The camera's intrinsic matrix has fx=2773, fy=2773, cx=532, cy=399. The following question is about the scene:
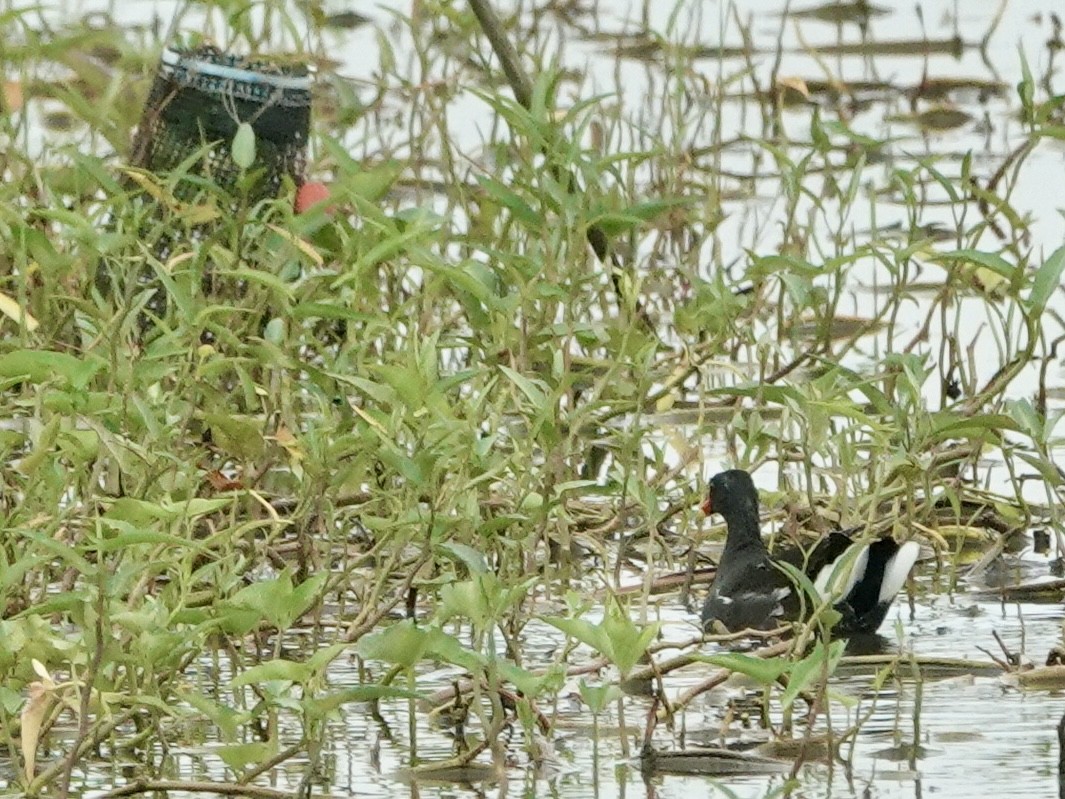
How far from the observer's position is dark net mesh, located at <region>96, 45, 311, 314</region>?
6602 millimetres

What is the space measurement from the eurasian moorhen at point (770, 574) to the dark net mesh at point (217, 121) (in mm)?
1649

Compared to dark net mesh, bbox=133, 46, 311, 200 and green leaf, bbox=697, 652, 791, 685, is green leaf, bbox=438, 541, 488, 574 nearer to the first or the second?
green leaf, bbox=697, 652, 791, 685

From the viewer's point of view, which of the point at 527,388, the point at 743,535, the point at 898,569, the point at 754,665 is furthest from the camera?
the point at 743,535

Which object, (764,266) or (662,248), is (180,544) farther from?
(662,248)

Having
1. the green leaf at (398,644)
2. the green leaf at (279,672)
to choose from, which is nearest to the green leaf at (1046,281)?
the green leaf at (398,644)

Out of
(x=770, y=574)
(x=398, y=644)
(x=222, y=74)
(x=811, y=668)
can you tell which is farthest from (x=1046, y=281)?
(x=222, y=74)

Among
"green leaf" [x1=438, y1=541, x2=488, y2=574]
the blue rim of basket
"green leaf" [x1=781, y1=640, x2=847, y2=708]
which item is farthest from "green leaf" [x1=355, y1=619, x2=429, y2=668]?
the blue rim of basket

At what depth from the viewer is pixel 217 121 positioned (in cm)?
667

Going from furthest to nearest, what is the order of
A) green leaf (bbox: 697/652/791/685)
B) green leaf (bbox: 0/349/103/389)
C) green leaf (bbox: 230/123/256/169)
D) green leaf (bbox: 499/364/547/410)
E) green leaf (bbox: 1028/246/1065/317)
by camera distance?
green leaf (bbox: 230/123/256/169)
green leaf (bbox: 1028/246/1065/317)
green leaf (bbox: 499/364/547/410)
green leaf (bbox: 0/349/103/389)
green leaf (bbox: 697/652/791/685)

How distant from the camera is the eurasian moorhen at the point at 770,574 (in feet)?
16.6

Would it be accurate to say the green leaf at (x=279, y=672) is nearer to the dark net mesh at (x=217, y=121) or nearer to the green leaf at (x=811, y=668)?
the green leaf at (x=811, y=668)

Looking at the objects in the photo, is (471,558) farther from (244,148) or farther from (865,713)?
(244,148)

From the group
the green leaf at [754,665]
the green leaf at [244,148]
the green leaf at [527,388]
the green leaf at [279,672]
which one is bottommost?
the green leaf at [754,665]

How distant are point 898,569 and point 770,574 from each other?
1.05ft
